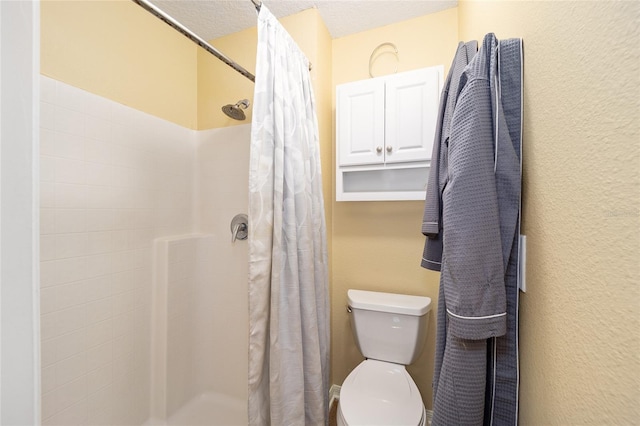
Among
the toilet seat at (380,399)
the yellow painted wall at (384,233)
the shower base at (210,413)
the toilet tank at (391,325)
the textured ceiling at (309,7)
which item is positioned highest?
the textured ceiling at (309,7)

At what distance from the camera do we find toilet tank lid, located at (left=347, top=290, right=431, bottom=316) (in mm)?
1283

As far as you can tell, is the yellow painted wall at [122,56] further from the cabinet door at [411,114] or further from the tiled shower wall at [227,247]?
the cabinet door at [411,114]

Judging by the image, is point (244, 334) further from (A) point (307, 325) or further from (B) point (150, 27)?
(B) point (150, 27)

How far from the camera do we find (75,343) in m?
1.05

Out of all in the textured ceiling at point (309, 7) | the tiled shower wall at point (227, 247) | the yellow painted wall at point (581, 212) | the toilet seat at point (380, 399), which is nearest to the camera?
the yellow painted wall at point (581, 212)

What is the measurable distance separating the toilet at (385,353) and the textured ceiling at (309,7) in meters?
1.63

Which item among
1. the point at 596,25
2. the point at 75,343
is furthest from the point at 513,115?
the point at 75,343

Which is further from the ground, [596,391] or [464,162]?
[464,162]

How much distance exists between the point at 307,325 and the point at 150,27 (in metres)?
1.81

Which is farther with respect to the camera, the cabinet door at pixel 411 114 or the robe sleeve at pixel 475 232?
the cabinet door at pixel 411 114

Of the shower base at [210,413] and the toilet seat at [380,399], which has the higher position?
the toilet seat at [380,399]

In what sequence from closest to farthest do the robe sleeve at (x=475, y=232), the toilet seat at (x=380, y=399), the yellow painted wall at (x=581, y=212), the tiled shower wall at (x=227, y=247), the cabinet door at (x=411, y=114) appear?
the yellow painted wall at (x=581, y=212) < the robe sleeve at (x=475, y=232) < the toilet seat at (x=380, y=399) < the cabinet door at (x=411, y=114) < the tiled shower wall at (x=227, y=247)

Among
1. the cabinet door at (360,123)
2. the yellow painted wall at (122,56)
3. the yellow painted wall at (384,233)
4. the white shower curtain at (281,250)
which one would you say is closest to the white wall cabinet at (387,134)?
the cabinet door at (360,123)

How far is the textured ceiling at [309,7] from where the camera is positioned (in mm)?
1394
